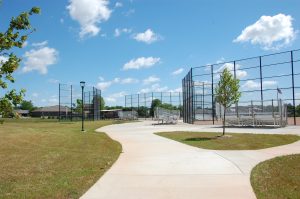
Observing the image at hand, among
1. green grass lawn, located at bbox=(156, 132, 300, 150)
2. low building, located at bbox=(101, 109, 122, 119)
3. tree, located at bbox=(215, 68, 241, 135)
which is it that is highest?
tree, located at bbox=(215, 68, 241, 135)

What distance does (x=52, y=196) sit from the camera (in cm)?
635

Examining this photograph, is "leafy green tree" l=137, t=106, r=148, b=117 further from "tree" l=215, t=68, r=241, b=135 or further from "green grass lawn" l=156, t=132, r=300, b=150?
"green grass lawn" l=156, t=132, r=300, b=150

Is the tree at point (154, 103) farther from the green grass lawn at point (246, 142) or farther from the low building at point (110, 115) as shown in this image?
the green grass lawn at point (246, 142)

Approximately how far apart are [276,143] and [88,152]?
7217mm

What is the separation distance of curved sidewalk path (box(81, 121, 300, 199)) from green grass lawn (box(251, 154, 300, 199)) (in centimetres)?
20

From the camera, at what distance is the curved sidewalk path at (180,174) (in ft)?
21.1

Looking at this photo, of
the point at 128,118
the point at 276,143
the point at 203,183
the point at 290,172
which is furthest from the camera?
the point at 128,118

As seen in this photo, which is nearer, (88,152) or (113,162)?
(113,162)

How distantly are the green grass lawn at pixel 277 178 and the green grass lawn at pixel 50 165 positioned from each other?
3.30 meters

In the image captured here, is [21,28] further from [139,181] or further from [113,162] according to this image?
[113,162]

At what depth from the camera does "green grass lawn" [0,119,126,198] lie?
6.85 metres

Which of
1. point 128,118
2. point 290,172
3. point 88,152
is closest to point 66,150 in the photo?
point 88,152

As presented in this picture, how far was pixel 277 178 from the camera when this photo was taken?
762 cm

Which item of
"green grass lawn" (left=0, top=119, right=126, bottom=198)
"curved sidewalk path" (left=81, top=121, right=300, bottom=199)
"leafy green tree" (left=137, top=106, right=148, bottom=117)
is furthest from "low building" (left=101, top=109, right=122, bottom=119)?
"curved sidewalk path" (left=81, top=121, right=300, bottom=199)
